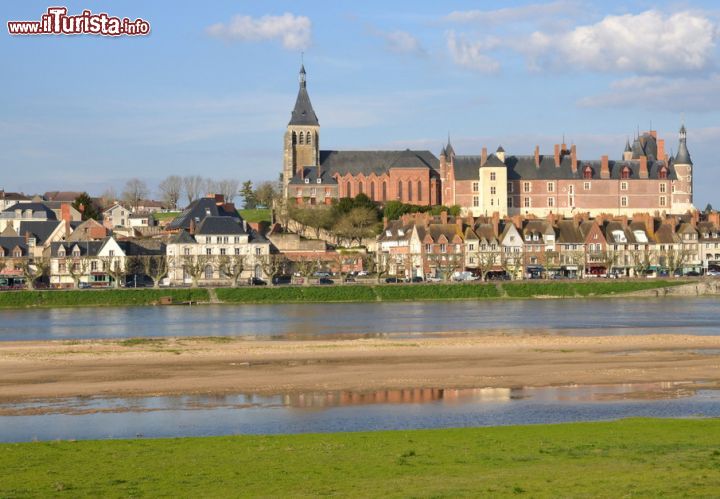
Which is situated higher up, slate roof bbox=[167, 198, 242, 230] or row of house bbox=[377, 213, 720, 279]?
slate roof bbox=[167, 198, 242, 230]

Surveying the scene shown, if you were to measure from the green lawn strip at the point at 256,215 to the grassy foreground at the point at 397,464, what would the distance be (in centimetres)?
8839

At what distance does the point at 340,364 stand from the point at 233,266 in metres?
46.2

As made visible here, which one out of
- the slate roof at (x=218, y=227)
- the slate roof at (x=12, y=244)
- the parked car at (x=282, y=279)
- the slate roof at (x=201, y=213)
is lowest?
the parked car at (x=282, y=279)

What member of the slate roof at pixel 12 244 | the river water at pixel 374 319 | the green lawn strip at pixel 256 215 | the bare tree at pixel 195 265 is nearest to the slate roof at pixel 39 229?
the slate roof at pixel 12 244

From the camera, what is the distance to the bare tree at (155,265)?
7744 centimetres

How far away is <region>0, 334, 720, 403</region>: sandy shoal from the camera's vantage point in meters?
A: 29.7

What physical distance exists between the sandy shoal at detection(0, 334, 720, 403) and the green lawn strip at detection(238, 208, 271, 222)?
6796cm

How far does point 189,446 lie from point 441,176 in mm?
91058

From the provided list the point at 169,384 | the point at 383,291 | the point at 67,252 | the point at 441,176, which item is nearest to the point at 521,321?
the point at 383,291

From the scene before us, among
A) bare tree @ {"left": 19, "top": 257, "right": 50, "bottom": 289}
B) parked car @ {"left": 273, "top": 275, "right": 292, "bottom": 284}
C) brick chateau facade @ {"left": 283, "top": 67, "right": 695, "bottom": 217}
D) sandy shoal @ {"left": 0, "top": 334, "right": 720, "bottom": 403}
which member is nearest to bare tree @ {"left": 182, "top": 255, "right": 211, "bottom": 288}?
parked car @ {"left": 273, "top": 275, "right": 292, "bottom": 284}

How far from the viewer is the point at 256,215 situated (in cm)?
11400

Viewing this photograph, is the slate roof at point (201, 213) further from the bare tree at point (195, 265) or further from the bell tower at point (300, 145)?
the bell tower at point (300, 145)

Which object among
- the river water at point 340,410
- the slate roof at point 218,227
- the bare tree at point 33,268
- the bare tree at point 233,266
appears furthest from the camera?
the slate roof at point 218,227

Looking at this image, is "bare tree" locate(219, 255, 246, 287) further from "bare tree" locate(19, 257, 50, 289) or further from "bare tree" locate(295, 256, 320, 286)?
"bare tree" locate(19, 257, 50, 289)
